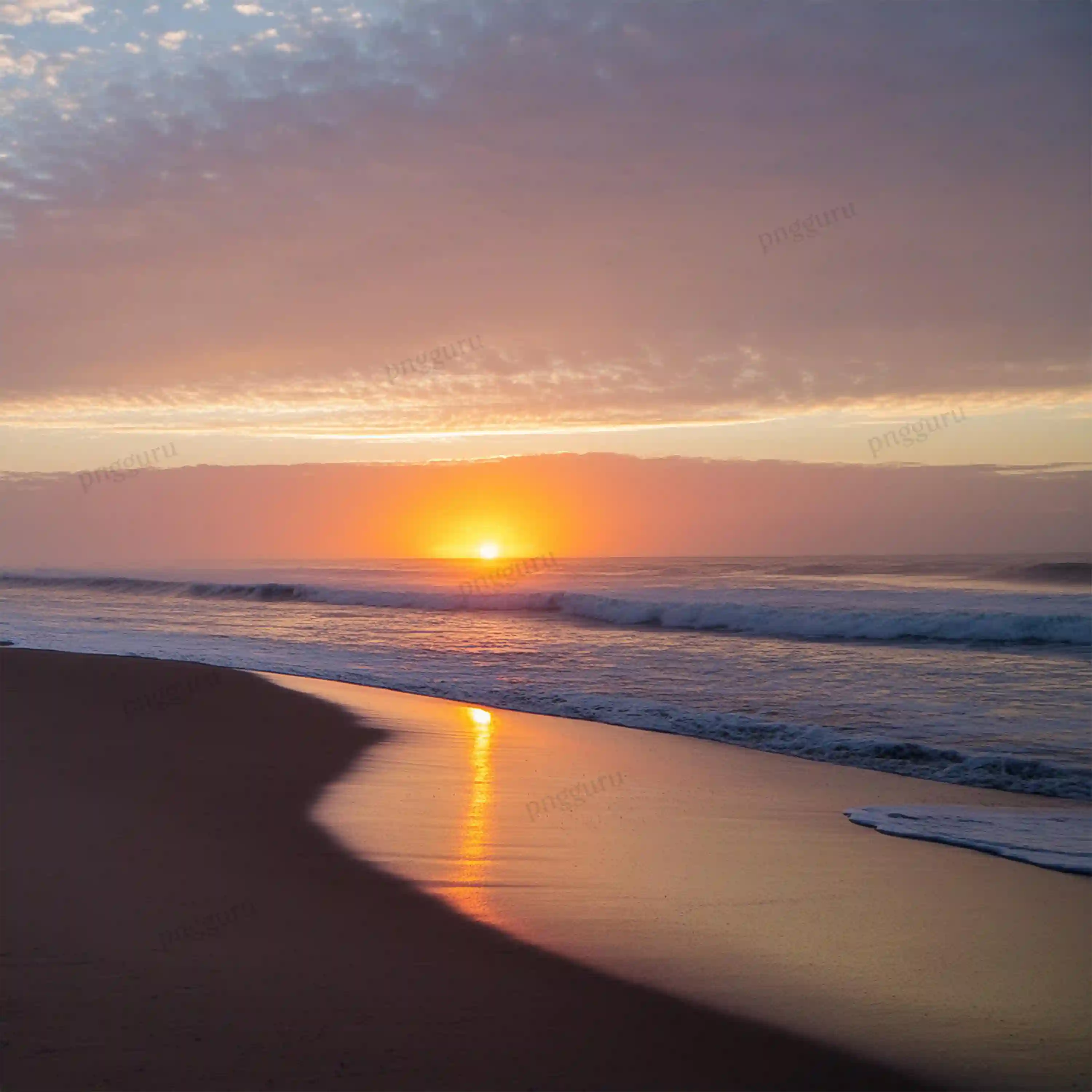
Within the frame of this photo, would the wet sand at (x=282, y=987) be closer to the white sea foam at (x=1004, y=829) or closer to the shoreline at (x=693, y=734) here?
the white sea foam at (x=1004, y=829)

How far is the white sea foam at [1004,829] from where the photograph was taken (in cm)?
688

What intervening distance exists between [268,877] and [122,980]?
159cm

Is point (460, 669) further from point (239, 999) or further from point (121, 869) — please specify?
point (239, 999)

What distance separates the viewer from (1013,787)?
29.8ft

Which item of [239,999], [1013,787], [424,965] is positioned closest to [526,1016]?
[424,965]

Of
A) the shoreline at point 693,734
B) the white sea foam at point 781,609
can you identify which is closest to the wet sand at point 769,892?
the shoreline at point 693,734

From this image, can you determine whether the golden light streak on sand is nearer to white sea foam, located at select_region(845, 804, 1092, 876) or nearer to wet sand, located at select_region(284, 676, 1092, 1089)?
wet sand, located at select_region(284, 676, 1092, 1089)

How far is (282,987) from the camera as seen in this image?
4312 mm

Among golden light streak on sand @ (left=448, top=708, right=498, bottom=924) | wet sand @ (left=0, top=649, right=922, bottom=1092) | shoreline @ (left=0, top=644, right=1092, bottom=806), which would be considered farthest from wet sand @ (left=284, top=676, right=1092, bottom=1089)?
wet sand @ (left=0, top=649, right=922, bottom=1092)

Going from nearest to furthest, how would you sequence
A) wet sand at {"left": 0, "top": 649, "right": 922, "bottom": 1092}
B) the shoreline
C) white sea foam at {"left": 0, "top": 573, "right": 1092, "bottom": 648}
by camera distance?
wet sand at {"left": 0, "top": 649, "right": 922, "bottom": 1092}, the shoreline, white sea foam at {"left": 0, "top": 573, "right": 1092, "bottom": 648}

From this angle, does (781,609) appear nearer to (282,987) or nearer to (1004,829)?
(1004,829)

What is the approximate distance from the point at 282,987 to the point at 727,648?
692 inches

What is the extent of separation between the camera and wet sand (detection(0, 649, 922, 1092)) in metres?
3.72

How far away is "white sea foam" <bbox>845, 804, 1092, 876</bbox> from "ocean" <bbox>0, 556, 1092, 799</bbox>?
1009 millimetres
